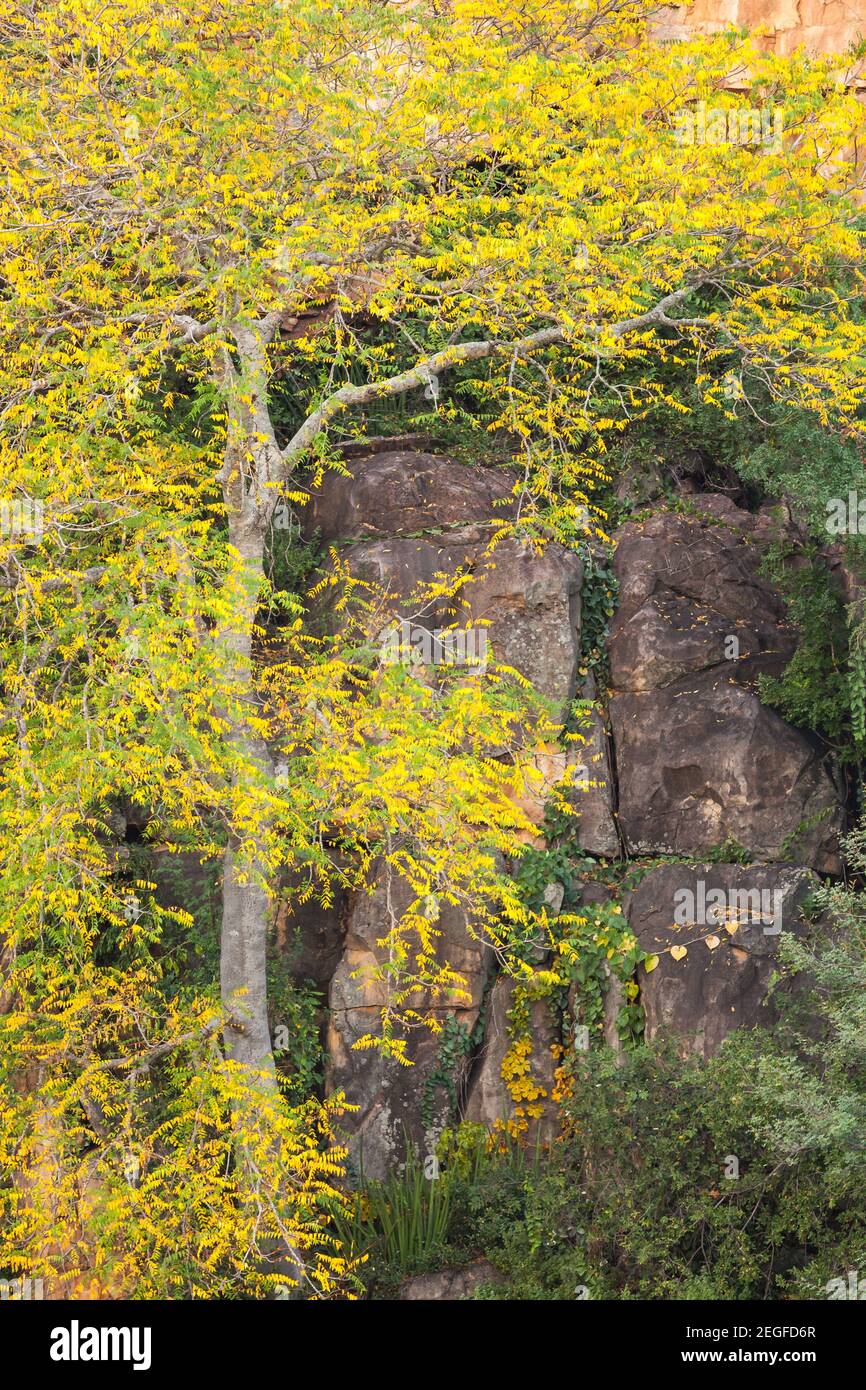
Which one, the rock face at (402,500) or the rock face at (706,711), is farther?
the rock face at (402,500)

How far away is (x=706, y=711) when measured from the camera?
49.5 feet

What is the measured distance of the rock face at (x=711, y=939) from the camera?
43.7 feet

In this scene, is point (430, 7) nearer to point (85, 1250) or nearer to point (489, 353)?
point (489, 353)

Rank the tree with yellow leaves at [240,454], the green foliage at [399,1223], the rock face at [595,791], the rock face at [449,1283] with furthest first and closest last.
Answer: the rock face at [595,791] → the green foliage at [399,1223] → the rock face at [449,1283] → the tree with yellow leaves at [240,454]

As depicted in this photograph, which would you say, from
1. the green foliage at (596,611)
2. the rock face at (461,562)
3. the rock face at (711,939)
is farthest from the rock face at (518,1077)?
the green foliage at (596,611)

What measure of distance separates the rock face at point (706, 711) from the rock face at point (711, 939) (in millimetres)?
544

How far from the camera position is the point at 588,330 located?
571 inches

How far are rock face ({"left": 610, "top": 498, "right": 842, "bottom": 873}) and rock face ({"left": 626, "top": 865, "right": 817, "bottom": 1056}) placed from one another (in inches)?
21.4

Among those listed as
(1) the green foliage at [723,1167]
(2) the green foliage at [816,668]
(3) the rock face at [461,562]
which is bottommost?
(1) the green foliage at [723,1167]

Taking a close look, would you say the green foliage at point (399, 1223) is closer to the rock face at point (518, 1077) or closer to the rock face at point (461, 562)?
the rock face at point (518, 1077)

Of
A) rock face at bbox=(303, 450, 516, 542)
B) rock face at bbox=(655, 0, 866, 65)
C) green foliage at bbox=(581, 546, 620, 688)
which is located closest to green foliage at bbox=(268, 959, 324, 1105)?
green foliage at bbox=(581, 546, 620, 688)

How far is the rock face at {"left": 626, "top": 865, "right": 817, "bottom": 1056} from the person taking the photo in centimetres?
1331

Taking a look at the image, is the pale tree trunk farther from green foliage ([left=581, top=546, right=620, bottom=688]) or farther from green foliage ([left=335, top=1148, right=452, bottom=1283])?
green foliage ([left=581, top=546, right=620, bottom=688])

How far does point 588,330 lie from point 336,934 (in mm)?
6519
